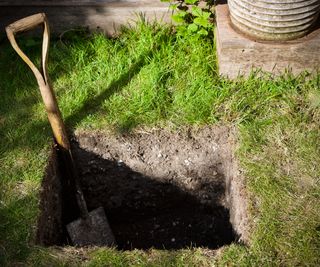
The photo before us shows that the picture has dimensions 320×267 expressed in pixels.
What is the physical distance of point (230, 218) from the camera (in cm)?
354

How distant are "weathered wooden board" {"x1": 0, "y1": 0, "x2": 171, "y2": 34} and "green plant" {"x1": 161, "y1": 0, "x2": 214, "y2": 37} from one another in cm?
17

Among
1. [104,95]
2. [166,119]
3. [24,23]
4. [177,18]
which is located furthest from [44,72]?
[177,18]

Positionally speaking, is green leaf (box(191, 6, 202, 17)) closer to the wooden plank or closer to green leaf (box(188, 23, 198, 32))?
green leaf (box(188, 23, 198, 32))

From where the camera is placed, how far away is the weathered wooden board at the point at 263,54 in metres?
3.74

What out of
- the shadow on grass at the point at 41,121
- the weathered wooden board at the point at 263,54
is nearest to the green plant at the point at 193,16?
the weathered wooden board at the point at 263,54

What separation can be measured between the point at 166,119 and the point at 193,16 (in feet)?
3.69

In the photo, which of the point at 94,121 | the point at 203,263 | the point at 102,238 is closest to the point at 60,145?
the point at 94,121

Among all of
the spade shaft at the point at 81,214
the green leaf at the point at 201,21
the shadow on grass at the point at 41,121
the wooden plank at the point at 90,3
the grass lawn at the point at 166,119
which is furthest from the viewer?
the wooden plank at the point at 90,3

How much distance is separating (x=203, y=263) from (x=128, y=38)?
2.29m

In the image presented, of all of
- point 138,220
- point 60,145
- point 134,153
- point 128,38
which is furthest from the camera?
point 128,38

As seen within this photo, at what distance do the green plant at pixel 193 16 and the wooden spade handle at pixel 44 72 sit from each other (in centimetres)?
142

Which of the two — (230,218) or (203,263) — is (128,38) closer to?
(230,218)

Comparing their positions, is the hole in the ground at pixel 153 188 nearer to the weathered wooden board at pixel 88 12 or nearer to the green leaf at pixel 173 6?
the green leaf at pixel 173 6

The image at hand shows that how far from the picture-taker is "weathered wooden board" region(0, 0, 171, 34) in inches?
170
